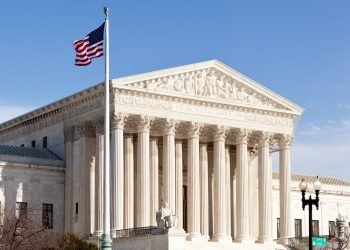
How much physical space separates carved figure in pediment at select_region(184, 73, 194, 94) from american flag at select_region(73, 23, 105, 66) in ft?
105

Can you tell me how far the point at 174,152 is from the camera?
267 ft

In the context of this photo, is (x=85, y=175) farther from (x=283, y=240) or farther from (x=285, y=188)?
(x=283, y=240)

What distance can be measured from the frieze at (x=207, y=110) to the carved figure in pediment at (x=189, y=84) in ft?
4.09

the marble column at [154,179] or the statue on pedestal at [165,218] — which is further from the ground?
the marble column at [154,179]

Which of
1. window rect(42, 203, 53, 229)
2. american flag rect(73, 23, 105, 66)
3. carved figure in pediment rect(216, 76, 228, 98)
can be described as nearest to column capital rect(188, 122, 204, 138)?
carved figure in pediment rect(216, 76, 228, 98)

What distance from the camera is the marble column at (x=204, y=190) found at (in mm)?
84375

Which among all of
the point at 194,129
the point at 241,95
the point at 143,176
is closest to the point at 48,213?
the point at 143,176

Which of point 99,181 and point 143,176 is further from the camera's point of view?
point 99,181

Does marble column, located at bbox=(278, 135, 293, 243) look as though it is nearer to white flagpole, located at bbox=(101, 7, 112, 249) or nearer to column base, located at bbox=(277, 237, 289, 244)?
column base, located at bbox=(277, 237, 289, 244)

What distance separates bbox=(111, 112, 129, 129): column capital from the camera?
76500 millimetres

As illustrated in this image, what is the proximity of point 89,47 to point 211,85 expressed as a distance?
3509cm

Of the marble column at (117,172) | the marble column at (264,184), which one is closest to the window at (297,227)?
the marble column at (264,184)

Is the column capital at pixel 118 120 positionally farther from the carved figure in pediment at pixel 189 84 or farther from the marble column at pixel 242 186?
the marble column at pixel 242 186

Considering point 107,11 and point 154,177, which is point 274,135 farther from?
point 107,11
